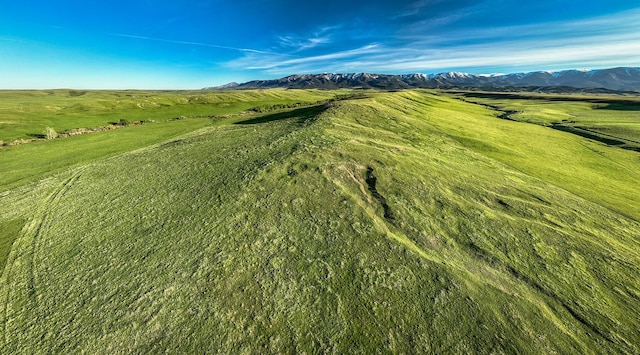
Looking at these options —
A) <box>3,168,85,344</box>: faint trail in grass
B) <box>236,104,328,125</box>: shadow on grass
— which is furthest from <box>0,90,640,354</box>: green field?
<box>236,104,328,125</box>: shadow on grass

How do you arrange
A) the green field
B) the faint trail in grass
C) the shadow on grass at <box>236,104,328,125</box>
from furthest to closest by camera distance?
the shadow on grass at <box>236,104,328,125</box> → the faint trail in grass → the green field

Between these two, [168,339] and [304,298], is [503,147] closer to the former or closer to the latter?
[304,298]

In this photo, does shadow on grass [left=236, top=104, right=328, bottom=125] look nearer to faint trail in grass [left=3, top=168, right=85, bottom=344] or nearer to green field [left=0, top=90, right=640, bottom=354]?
green field [left=0, top=90, right=640, bottom=354]

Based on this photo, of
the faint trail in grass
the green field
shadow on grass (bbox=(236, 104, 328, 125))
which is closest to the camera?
the green field

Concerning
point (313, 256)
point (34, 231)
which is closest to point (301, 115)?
point (313, 256)

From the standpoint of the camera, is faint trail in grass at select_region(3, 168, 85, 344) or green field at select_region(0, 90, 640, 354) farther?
faint trail in grass at select_region(3, 168, 85, 344)

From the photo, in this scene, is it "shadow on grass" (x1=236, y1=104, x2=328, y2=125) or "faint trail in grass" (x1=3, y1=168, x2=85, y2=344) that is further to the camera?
"shadow on grass" (x1=236, y1=104, x2=328, y2=125)

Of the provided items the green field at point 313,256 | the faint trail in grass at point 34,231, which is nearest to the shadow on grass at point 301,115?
the green field at point 313,256

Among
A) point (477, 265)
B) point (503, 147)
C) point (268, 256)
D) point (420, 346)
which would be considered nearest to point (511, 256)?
point (477, 265)

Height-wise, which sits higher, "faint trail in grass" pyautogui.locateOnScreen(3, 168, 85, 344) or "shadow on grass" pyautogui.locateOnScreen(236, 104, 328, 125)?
"shadow on grass" pyautogui.locateOnScreen(236, 104, 328, 125)
